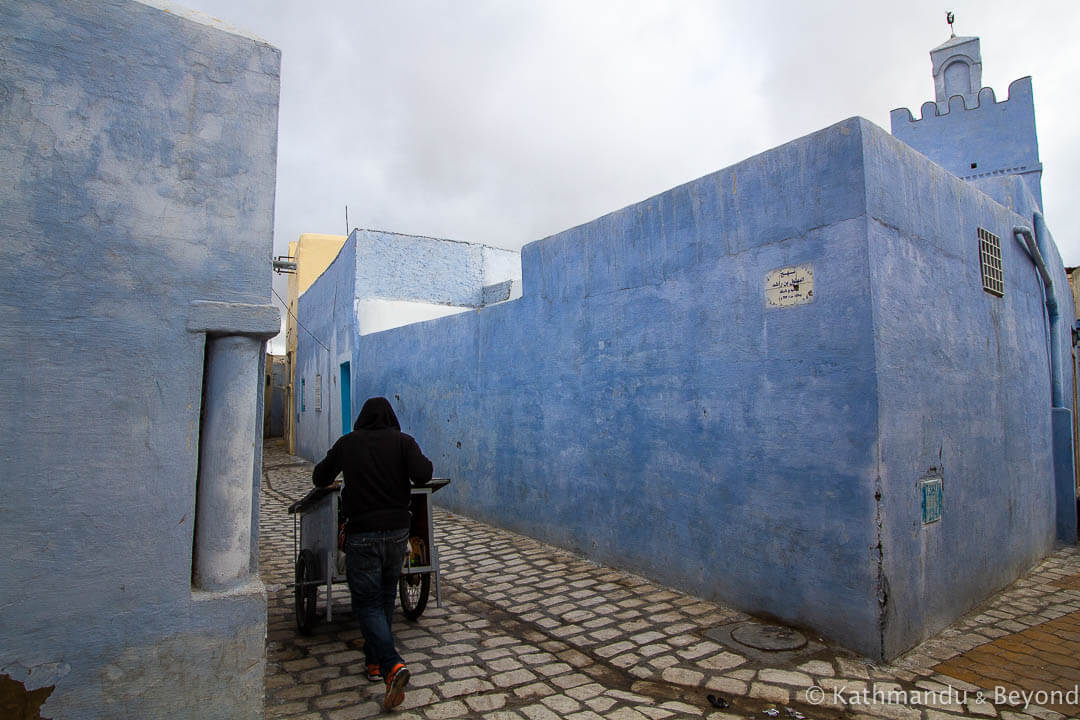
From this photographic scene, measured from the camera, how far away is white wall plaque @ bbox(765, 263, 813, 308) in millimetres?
4641

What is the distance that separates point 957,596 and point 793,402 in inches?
80.1

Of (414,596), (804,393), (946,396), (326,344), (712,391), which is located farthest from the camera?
(326,344)

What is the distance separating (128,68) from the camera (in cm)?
313

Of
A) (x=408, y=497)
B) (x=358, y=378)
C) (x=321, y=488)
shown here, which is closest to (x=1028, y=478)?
(x=408, y=497)

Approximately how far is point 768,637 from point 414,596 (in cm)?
268

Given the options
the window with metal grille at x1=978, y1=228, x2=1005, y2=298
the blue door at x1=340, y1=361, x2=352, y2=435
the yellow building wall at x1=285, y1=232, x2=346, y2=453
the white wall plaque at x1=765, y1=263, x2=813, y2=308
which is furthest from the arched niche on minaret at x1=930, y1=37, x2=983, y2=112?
the yellow building wall at x1=285, y1=232, x2=346, y2=453

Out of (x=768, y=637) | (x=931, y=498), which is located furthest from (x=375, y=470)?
(x=931, y=498)

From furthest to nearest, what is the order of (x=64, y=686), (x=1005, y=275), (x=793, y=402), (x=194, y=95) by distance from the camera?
(x=1005, y=275) < (x=793, y=402) < (x=194, y=95) < (x=64, y=686)

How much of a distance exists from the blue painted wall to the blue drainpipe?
1.03 ft

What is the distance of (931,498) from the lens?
183 inches

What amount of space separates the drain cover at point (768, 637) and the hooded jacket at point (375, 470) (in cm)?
247

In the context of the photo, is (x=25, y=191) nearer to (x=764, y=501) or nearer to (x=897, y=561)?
(x=764, y=501)

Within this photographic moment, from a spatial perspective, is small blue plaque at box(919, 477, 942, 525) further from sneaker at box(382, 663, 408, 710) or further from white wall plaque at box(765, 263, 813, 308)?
sneaker at box(382, 663, 408, 710)

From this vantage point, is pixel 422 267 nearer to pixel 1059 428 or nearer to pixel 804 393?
pixel 804 393
